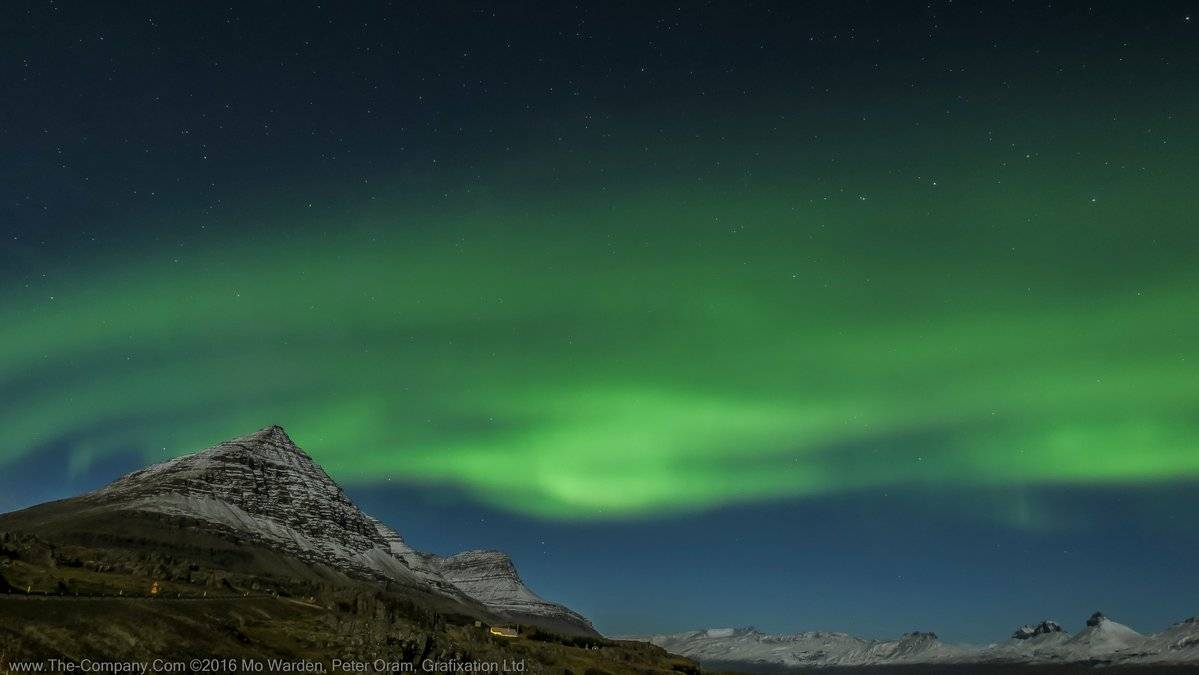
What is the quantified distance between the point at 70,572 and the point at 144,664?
66523mm

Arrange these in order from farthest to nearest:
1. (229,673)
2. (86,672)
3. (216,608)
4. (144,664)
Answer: (216,608) < (229,673) < (144,664) < (86,672)

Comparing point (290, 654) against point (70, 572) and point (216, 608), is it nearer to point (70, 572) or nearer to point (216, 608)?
point (216, 608)

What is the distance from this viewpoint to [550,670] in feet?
456

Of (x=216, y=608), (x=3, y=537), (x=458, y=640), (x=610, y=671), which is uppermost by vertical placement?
(x=3, y=537)

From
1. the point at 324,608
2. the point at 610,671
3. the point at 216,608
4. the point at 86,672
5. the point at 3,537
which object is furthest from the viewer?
the point at 610,671

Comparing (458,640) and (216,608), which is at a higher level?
(216,608)

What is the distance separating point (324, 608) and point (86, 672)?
8389 cm

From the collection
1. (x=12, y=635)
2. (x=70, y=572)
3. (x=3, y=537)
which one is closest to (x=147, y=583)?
(x=70, y=572)

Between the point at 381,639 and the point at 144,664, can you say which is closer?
the point at 144,664

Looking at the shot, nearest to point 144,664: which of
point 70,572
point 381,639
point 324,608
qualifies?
point 381,639

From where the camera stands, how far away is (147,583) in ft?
376

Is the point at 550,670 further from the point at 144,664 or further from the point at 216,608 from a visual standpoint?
the point at 144,664

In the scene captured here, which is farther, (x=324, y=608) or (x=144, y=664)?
(x=324, y=608)

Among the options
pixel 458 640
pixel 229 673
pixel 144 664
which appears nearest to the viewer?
pixel 144 664
